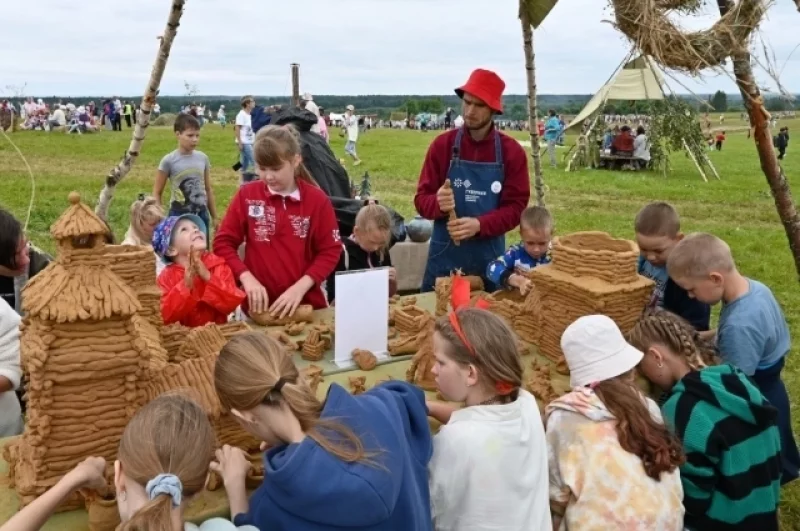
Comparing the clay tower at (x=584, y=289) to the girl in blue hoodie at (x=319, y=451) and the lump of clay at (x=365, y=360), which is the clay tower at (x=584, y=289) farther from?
the girl in blue hoodie at (x=319, y=451)

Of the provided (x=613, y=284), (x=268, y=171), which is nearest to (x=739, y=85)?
(x=613, y=284)

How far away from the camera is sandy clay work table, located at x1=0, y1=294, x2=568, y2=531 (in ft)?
5.35

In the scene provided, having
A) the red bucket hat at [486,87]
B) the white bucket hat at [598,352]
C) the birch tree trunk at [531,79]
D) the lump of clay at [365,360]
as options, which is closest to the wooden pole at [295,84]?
the birch tree trunk at [531,79]

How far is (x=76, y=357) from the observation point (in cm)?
157

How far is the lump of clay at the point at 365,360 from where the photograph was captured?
248cm

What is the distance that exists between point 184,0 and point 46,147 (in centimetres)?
1901

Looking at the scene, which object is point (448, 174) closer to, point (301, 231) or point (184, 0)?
point (301, 231)

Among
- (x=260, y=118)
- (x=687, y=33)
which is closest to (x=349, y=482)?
(x=687, y=33)

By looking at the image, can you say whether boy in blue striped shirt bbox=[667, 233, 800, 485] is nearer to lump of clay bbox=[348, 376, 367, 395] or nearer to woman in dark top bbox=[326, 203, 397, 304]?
lump of clay bbox=[348, 376, 367, 395]

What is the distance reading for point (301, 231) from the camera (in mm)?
3084

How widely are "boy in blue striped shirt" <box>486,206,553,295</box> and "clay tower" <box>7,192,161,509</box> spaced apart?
1953mm

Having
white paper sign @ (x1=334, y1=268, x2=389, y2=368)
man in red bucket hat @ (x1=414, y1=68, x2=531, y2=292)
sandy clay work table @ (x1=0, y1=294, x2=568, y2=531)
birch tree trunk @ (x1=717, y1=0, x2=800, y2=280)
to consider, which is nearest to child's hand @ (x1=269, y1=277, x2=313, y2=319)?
sandy clay work table @ (x1=0, y1=294, x2=568, y2=531)

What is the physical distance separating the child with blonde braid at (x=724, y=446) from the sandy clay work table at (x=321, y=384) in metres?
0.41

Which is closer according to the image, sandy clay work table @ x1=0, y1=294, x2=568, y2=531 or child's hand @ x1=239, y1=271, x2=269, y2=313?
sandy clay work table @ x1=0, y1=294, x2=568, y2=531
